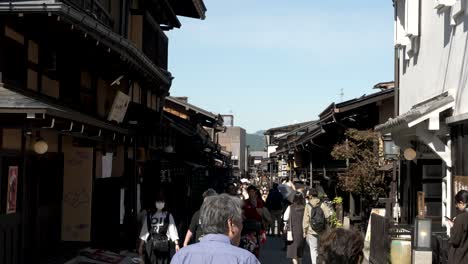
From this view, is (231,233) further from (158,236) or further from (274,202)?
(274,202)

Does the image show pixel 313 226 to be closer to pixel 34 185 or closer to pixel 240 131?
pixel 34 185

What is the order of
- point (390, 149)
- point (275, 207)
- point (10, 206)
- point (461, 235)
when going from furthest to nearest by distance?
point (275, 207) < point (390, 149) < point (10, 206) < point (461, 235)

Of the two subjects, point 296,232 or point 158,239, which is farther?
point 296,232

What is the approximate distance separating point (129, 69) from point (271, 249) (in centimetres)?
689

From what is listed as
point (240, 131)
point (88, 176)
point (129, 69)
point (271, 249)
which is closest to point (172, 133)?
point (271, 249)

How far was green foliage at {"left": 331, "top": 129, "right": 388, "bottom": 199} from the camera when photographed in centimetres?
2033

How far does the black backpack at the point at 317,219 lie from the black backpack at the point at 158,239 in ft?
11.9

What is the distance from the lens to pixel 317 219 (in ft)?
44.7

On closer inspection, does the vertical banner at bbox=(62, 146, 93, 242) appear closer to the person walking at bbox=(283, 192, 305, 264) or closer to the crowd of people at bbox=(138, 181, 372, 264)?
the crowd of people at bbox=(138, 181, 372, 264)

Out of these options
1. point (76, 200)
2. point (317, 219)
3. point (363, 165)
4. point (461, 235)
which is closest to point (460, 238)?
point (461, 235)

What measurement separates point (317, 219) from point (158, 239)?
3.86 m

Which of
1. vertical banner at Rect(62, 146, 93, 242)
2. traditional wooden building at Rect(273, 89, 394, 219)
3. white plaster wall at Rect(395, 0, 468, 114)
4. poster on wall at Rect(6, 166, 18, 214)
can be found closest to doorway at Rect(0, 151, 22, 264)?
poster on wall at Rect(6, 166, 18, 214)

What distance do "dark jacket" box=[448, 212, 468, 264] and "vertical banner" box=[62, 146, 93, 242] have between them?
24.5ft

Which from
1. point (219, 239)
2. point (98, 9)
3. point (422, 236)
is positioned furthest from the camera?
point (98, 9)
